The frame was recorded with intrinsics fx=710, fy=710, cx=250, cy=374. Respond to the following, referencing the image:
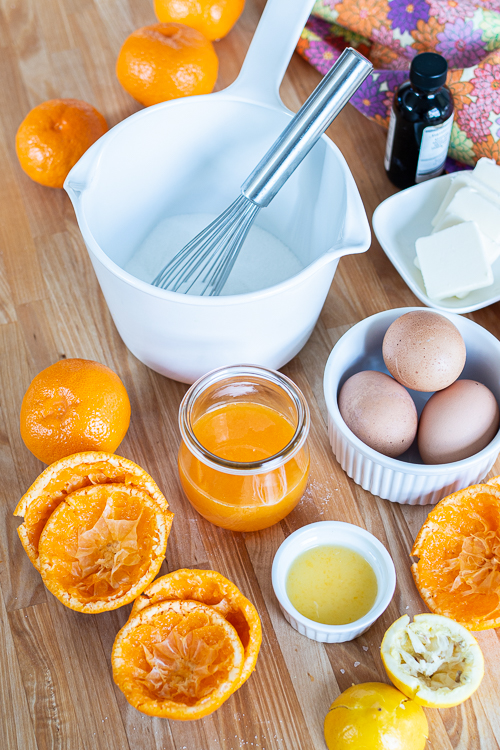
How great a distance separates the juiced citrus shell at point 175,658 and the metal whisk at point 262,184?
0.30m

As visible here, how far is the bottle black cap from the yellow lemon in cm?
57

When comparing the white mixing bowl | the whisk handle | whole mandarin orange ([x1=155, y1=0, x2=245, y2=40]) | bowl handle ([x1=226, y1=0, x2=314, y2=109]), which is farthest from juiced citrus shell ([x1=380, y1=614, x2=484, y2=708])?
whole mandarin orange ([x1=155, y1=0, x2=245, y2=40])

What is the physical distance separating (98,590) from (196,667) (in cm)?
10

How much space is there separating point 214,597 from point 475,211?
47 cm

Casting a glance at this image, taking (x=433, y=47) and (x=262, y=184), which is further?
(x=433, y=47)

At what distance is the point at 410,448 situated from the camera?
645 millimetres

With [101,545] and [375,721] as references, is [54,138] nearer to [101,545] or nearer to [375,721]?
[101,545]

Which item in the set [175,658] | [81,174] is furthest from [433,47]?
[175,658]

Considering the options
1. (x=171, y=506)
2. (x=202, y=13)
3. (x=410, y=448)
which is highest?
(x=202, y=13)

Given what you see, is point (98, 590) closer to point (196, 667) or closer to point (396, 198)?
point (196, 667)

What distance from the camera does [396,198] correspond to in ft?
2.55

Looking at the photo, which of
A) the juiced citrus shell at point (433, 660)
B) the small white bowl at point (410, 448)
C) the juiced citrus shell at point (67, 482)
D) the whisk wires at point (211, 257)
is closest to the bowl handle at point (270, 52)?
the whisk wires at point (211, 257)

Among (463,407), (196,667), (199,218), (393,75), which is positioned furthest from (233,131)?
(196,667)

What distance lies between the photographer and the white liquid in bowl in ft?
2.35
